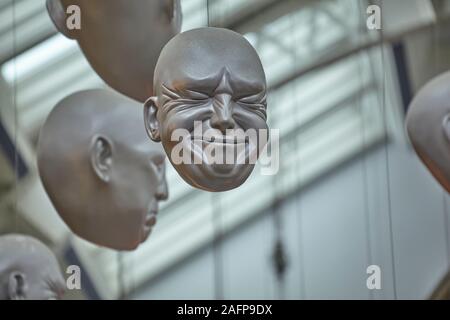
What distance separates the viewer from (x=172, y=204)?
57.6 feet

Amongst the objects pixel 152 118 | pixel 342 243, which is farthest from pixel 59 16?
pixel 342 243

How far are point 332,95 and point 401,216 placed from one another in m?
3.10

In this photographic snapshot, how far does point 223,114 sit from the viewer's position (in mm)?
5887

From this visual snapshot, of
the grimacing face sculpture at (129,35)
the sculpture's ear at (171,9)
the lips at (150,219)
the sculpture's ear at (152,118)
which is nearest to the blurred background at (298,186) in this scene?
the lips at (150,219)

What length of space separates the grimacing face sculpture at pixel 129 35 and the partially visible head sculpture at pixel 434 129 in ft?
5.23

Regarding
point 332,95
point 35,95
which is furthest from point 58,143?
point 332,95

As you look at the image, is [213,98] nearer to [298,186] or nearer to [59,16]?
[59,16]

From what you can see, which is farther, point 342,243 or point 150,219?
point 342,243

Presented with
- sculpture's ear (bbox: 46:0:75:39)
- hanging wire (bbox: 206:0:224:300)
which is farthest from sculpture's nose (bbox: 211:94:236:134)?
hanging wire (bbox: 206:0:224:300)

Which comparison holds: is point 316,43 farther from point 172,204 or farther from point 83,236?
point 83,236

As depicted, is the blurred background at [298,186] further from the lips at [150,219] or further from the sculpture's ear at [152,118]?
the sculpture's ear at [152,118]

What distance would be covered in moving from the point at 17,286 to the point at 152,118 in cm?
244

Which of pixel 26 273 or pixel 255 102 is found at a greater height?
pixel 255 102

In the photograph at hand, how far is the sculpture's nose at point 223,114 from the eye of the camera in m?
5.87
